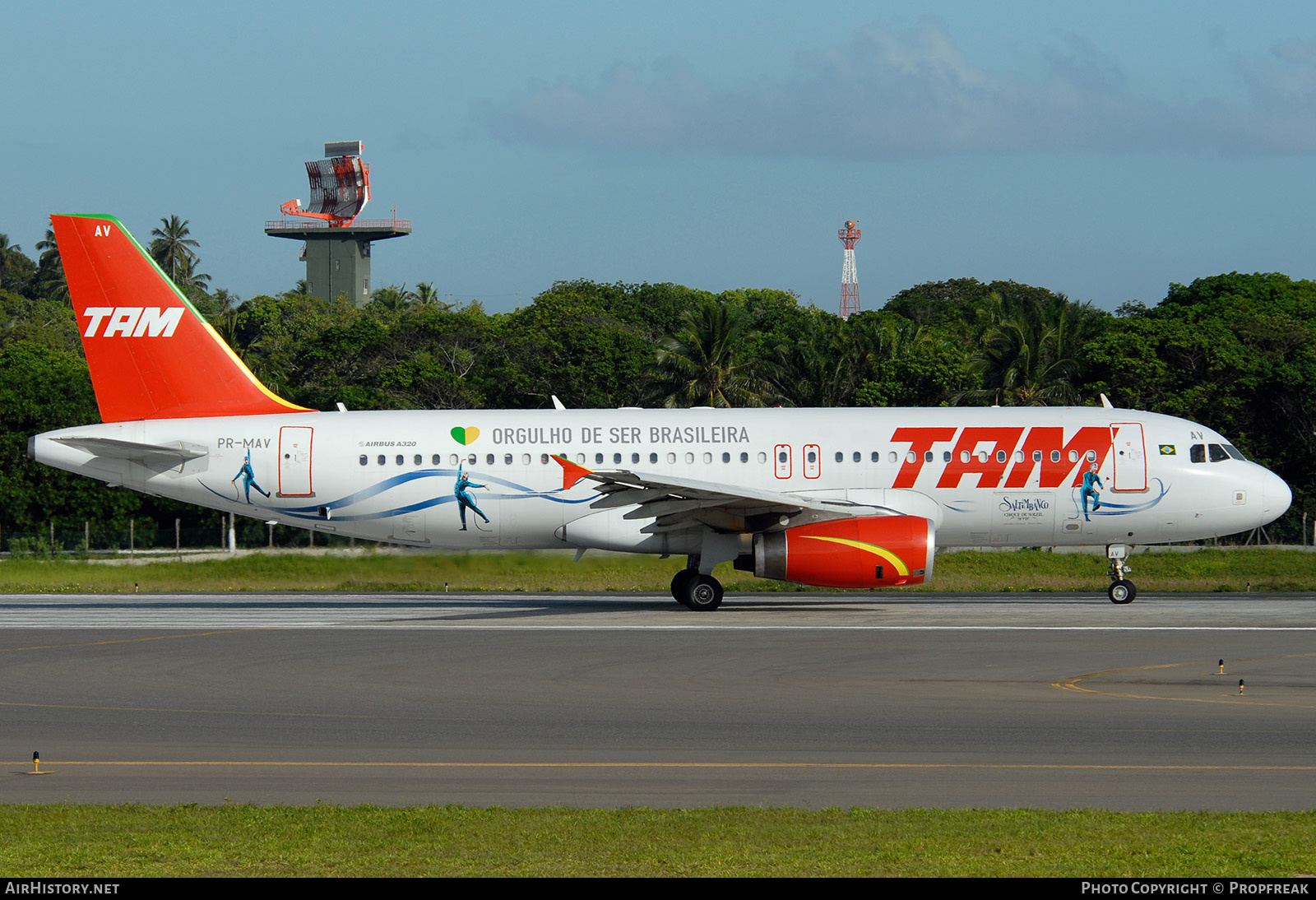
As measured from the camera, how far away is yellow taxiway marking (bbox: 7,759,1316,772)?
473 inches

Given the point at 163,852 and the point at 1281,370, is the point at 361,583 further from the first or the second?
the point at 1281,370

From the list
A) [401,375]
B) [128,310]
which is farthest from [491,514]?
[401,375]

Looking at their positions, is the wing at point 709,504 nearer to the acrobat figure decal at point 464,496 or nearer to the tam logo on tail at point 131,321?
the acrobat figure decal at point 464,496

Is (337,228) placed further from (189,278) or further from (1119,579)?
(1119,579)

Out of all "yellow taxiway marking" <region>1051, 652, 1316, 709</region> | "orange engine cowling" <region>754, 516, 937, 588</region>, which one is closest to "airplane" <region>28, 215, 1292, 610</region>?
"orange engine cowling" <region>754, 516, 937, 588</region>

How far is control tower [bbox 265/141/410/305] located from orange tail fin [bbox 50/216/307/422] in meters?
129

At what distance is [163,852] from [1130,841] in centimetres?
651

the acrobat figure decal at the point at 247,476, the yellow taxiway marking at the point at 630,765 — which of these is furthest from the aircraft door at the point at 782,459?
the yellow taxiway marking at the point at 630,765

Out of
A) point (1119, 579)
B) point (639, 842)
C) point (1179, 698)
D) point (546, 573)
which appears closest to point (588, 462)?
point (546, 573)

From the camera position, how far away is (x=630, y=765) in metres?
12.4

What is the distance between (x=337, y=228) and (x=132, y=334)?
5148 inches

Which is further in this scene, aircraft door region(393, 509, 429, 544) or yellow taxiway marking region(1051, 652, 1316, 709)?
aircraft door region(393, 509, 429, 544)

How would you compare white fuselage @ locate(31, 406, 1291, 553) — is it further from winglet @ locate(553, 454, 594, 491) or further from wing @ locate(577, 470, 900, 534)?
wing @ locate(577, 470, 900, 534)
